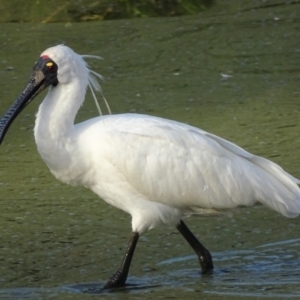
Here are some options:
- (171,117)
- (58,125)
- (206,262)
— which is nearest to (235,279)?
(206,262)

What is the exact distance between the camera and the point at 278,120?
8555 mm

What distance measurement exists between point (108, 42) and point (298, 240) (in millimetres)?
5251

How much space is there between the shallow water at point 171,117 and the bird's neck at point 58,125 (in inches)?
26.4

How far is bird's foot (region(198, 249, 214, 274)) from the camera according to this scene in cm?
575

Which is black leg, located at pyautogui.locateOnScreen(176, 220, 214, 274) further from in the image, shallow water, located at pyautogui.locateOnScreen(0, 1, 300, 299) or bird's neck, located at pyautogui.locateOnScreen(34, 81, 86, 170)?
bird's neck, located at pyautogui.locateOnScreen(34, 81, 86, 170)

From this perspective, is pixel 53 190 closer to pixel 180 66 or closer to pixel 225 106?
pixel 225 106

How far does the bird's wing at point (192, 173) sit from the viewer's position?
5715mm

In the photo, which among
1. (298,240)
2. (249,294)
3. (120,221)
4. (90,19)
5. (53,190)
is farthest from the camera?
(90,19)

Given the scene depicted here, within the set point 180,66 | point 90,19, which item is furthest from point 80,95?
point 90,19

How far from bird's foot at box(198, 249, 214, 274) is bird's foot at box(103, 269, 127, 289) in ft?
1.56

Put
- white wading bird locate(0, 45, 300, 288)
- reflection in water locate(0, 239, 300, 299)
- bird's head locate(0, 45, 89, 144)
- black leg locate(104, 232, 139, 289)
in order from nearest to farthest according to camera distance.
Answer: reflection in water locate(0, 239, 300, 299)
black leg locate(104, 232, 139, 289)
white wading bird locate(0, 45, 300, 288)
bird's head locate(0, 45, 89, 144)

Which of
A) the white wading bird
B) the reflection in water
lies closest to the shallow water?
the reflection in water

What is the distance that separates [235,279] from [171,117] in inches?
131

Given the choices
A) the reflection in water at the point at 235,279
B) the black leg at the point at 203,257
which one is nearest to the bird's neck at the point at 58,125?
the reflection in water at the point at 235,279
